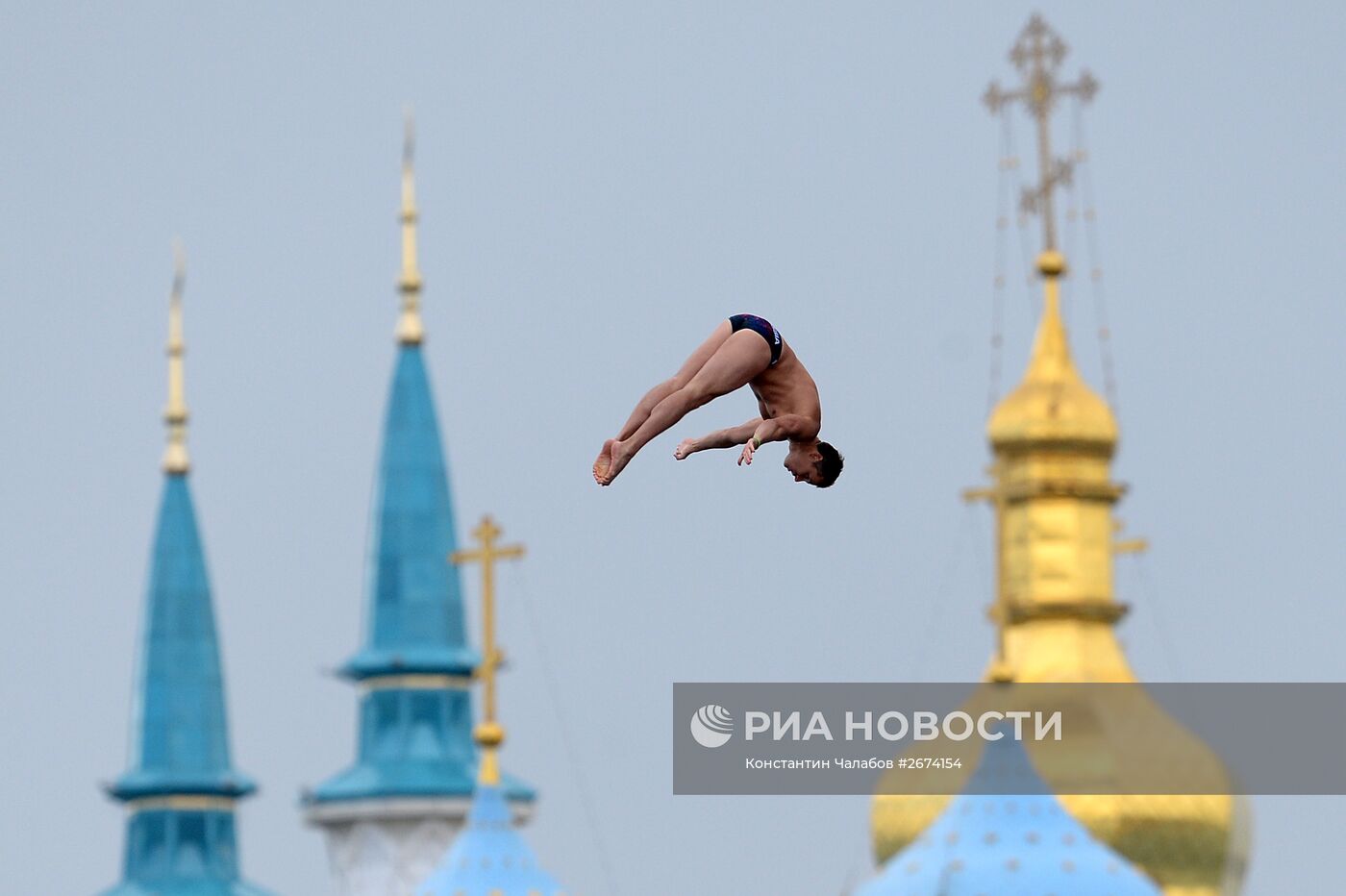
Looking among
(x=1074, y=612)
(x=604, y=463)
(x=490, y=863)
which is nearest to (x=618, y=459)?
(x=604, y=463)

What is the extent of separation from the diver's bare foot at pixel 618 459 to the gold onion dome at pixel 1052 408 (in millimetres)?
86200

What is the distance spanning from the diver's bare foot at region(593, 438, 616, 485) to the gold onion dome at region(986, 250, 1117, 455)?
8634 cm

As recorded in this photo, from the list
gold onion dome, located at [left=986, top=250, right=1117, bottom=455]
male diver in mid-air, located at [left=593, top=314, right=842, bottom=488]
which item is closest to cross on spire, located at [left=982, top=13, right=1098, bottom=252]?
gold onion dome, located at [left=986, top=250, right=1117, bottom=455]

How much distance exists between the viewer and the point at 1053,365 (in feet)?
461

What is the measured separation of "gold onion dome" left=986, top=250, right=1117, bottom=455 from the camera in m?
140

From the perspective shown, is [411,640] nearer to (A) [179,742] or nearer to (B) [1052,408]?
(A) [179,742]

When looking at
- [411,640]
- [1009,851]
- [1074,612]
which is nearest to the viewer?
[1009,851]

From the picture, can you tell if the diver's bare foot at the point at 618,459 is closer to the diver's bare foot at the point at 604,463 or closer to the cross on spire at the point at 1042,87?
the diver's bare foot at the point at 604,463

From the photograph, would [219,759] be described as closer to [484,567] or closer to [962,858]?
[484,567]

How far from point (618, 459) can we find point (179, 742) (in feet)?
313

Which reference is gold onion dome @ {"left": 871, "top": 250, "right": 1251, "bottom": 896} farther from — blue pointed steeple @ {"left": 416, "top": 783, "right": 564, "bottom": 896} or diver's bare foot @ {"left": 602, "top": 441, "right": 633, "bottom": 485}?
diver's bare foot @ {"left": 602, "top": 441, "right": 633, "bottom": 485}

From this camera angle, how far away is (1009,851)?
11838cm

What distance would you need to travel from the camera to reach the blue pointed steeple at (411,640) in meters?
146

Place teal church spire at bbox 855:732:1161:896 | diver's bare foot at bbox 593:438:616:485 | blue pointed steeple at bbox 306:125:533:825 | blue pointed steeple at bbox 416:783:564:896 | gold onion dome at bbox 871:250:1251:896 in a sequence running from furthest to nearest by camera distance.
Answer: blue pointed steeple at bbox 306:125:533:825, gold onion dome at bbox 871:250:1251:896, blue pointed steeple at bbox 416:783:564:896, teal church spire at bbox 855:732:1161:896, diver's bare foot at bbox 593:438:616:485
